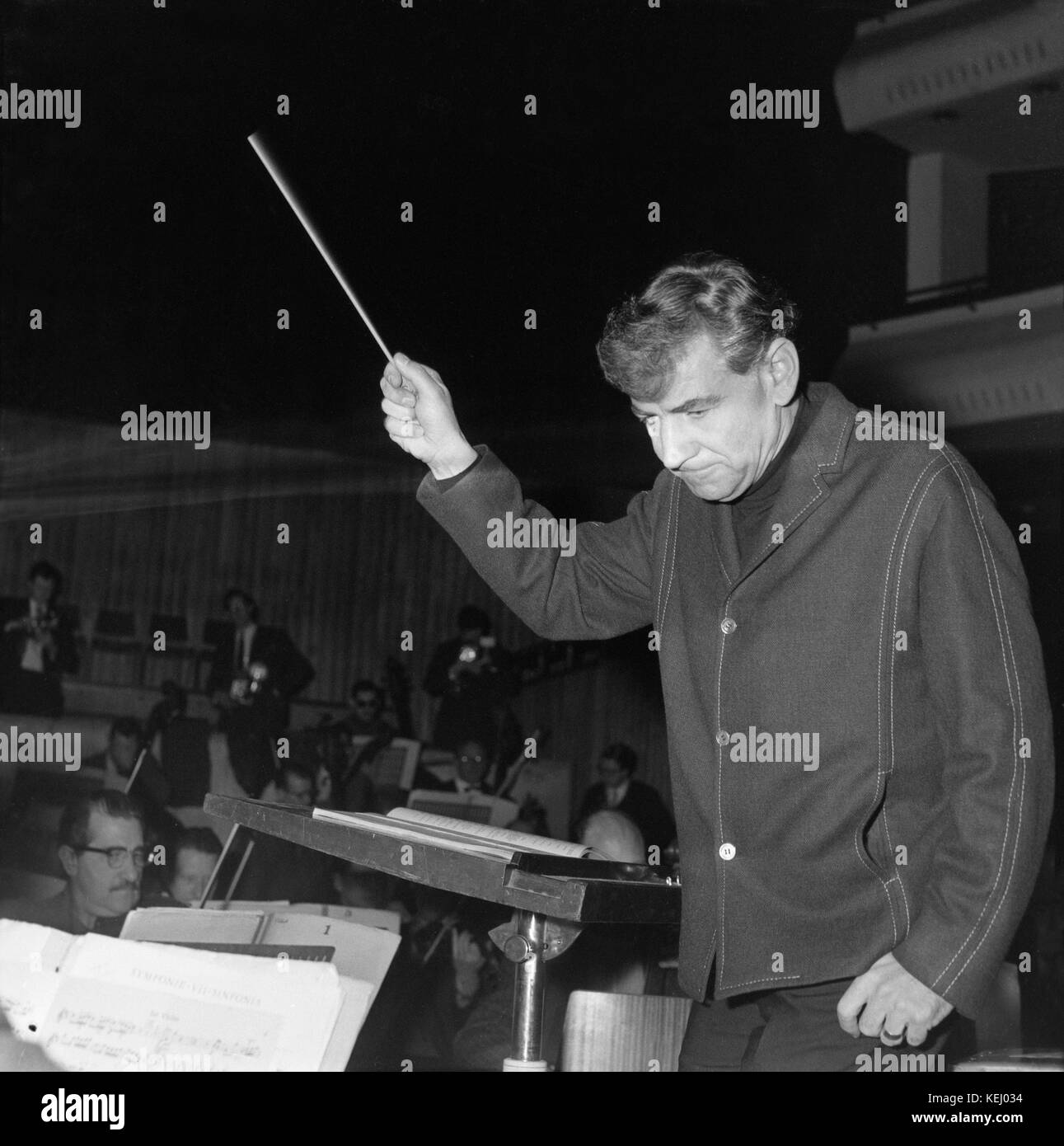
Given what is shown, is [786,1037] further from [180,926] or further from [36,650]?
[36,650]

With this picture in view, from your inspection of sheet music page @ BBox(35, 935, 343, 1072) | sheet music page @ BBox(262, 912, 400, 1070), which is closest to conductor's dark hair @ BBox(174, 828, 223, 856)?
sheet music page @ BBox(262, 912, 400, 1070)

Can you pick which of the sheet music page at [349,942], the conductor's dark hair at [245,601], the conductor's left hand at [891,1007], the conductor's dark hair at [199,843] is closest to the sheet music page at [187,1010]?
the sheet music page at [349,942]

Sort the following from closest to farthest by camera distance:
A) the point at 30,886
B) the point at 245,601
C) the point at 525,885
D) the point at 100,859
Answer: the point at 525,885 < the point at 100,859 < the point at 30,886 < the point at 245,601

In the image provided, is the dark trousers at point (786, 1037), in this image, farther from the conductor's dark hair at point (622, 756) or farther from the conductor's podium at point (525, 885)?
the conductor's dark hair at point (622, 756)

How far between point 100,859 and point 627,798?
2392mm

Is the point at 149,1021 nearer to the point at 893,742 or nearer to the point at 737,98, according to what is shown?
the point at 893,742

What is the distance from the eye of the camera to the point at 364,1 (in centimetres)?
574

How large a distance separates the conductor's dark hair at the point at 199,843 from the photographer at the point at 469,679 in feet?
5.40

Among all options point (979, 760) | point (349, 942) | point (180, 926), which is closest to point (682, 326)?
point (979, 760)

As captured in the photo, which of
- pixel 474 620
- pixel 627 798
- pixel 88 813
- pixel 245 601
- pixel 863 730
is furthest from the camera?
pixel 474 620

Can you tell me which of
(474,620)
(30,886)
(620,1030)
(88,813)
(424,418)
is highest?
(424,418)

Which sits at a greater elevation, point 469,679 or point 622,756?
point 469,679

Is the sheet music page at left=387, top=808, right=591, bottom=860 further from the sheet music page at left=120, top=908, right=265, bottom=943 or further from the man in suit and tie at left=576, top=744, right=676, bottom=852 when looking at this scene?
the man in suit and tie at left=576, top=744, right=676, bottom=852

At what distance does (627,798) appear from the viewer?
A: 6.28 meters
